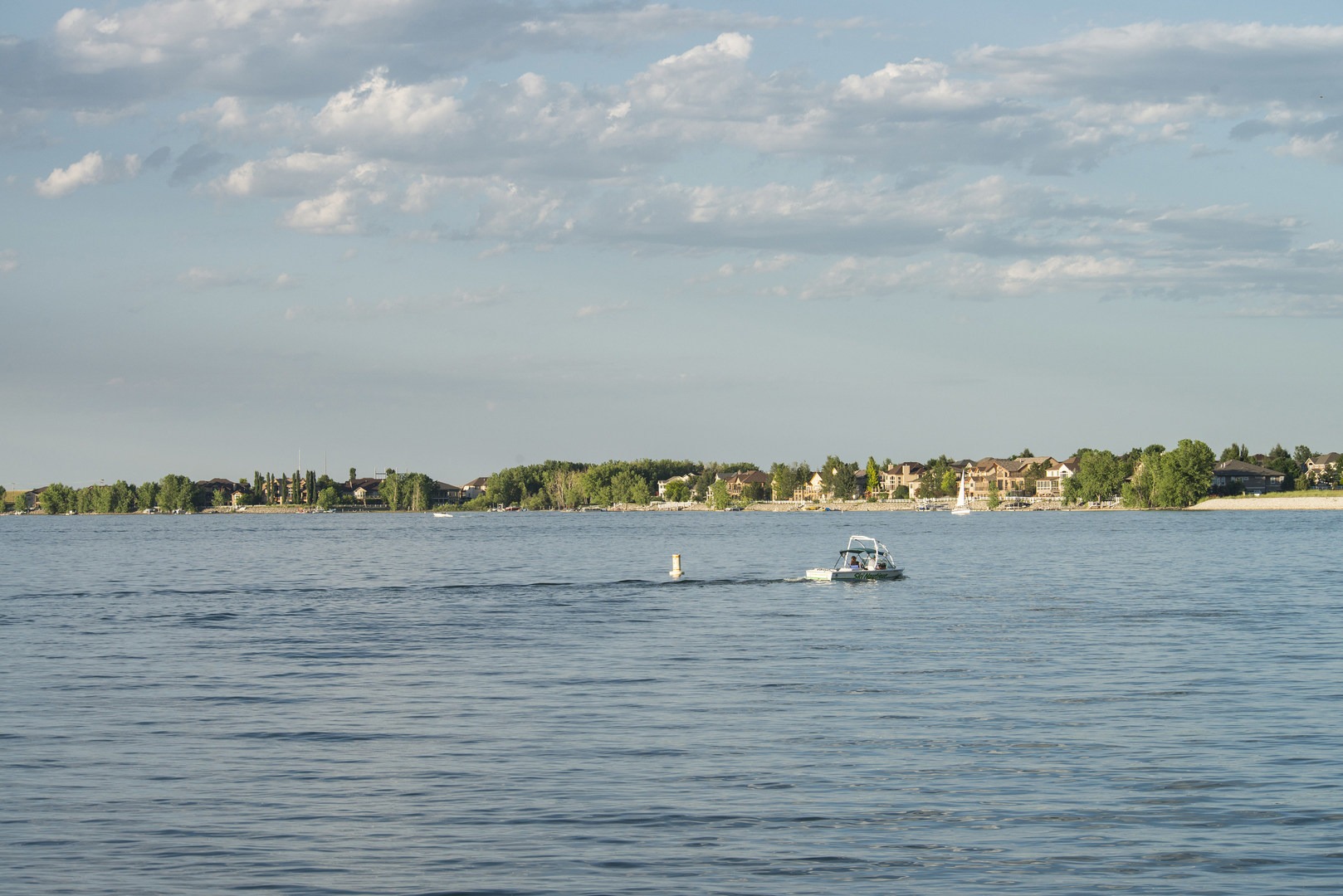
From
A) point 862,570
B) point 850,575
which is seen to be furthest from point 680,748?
point 862,570

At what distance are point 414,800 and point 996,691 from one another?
16.7m

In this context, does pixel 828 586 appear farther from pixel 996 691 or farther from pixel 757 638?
pixel 996 691

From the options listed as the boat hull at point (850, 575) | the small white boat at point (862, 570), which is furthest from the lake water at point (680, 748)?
the small white boat at point (862, 570)

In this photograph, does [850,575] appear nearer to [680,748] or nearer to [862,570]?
[862,570]

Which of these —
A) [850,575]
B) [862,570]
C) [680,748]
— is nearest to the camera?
[680,748]

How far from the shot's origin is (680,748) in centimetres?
2675

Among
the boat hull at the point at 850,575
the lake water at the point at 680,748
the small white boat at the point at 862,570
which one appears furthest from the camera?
the small white boat at the point at 862,570

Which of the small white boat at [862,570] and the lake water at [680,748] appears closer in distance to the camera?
the lake water at [680,748]

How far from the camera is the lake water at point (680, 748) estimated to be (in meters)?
18.7

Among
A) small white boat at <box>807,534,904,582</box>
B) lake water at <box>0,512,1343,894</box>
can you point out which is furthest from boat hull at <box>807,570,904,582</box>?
lake water at <box>0,512,1343,894</box>

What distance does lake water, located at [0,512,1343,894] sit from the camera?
1866 centimetres

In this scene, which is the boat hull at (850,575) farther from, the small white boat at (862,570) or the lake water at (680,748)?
the lake water at (680,748)

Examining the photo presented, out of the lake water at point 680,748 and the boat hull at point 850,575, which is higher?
the boat hull at point 850,575

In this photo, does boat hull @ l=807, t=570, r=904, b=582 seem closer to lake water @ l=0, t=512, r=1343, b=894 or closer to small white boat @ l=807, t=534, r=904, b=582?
small white boat @ l=807, t=534, r=904, b=582
